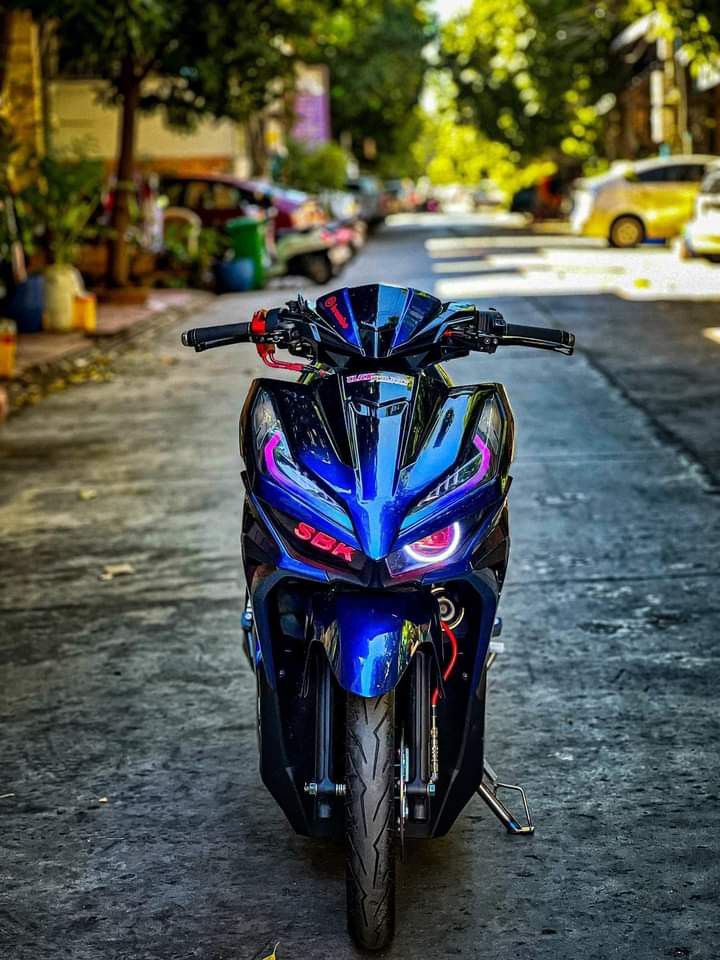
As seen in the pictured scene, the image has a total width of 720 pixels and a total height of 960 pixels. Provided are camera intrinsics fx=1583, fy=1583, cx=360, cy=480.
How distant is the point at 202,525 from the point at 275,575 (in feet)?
14.9

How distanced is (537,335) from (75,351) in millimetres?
13062

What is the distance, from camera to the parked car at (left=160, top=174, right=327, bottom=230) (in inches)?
1028

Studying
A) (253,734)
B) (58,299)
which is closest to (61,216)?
(58,299)

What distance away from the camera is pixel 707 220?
78.5 ft

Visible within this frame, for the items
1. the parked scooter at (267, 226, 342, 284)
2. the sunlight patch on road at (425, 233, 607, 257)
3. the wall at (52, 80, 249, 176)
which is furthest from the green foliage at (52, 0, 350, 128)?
the wall at (52, 80, 249, 176)

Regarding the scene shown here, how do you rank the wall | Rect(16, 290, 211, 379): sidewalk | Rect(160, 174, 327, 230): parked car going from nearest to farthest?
Rect(16, 290, 211, 379): sidewalk, Rect(160, 174, 327, 230): parked car, the wall

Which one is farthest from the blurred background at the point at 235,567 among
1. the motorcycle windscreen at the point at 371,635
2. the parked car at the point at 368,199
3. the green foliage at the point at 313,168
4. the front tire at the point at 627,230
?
the parked car at the point at 368,199

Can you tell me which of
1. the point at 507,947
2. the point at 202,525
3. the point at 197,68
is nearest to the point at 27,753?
the point at 507,947

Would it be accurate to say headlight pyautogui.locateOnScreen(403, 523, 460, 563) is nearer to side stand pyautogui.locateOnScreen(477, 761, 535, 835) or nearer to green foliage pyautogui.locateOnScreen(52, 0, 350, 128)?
side stand pyautogui.locateOnScreen(477, 761, 535, 835)

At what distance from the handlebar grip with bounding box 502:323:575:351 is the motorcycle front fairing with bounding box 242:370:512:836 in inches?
6.7

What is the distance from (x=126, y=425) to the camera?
38.2 feet

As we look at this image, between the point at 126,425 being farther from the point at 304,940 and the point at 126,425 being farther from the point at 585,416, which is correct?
the point at 304,940

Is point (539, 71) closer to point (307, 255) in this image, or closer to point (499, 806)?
point (307, 255)

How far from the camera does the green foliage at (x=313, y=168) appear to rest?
4088 cm
